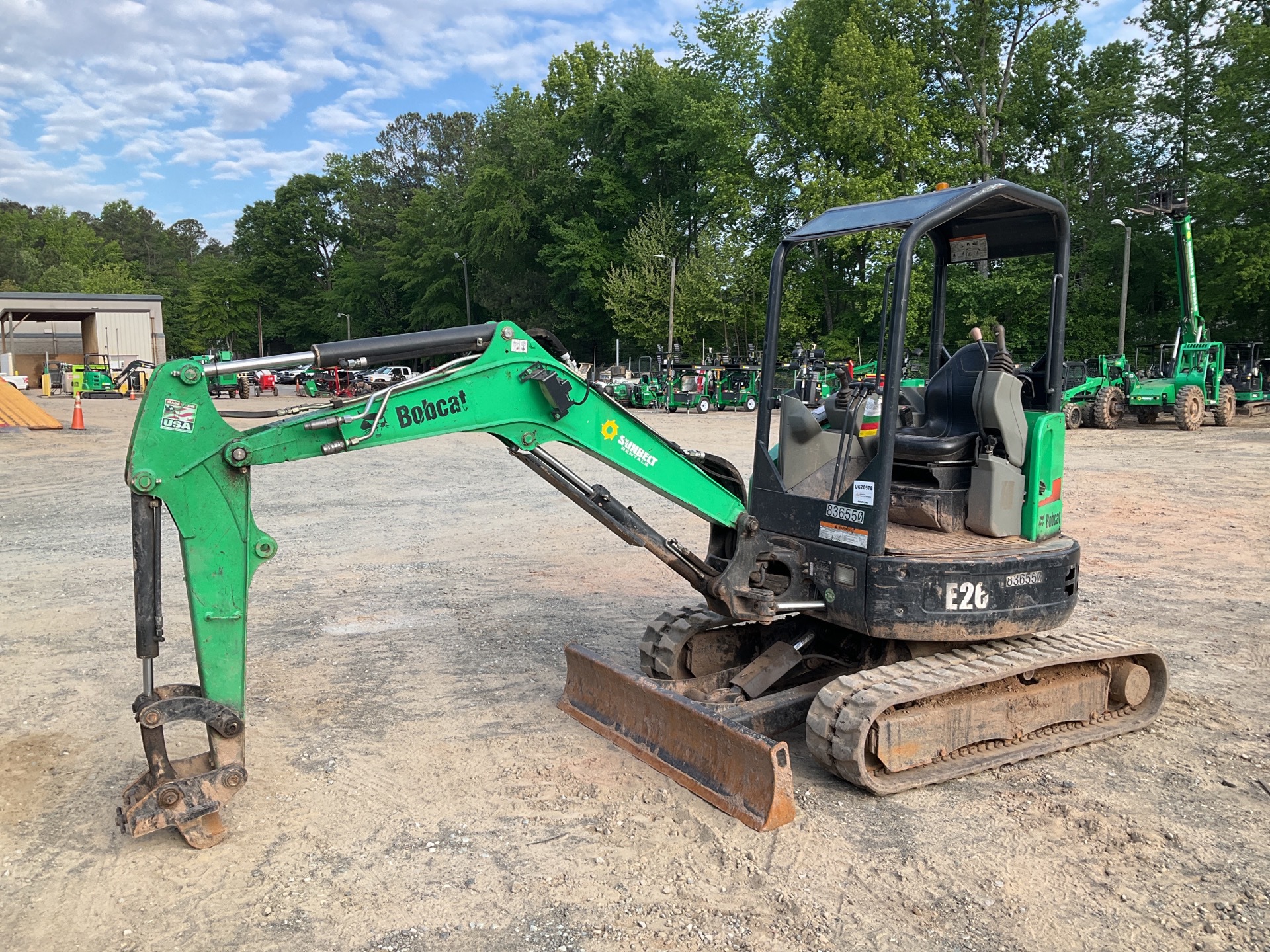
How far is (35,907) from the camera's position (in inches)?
149

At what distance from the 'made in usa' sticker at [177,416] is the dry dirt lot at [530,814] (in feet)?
6.05

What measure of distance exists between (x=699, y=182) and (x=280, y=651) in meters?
49.0

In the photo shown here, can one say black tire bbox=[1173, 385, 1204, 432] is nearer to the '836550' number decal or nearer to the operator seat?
the operator seat

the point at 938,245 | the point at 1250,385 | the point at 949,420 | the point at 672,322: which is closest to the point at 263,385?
the point at 672,322

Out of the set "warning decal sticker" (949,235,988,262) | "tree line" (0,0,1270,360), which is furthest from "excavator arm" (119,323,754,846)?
"tree line" (0,0,1270,360)

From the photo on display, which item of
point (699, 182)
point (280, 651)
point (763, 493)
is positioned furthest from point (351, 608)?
point (699, 182)

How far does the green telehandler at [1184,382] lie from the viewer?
2444cm

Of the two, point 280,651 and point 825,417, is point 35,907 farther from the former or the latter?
point 825,417

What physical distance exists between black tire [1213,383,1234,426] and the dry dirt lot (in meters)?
19.2

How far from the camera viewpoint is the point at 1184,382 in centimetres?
2525

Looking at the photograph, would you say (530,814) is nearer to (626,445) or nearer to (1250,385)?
(626,445)

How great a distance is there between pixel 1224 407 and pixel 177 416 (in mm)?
27744

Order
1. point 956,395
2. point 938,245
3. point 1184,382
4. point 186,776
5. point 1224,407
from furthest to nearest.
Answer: point 1224,407, point 1184,382, point 938,245, point 956,395, point 186,776

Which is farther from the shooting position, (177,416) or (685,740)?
(685,740)
